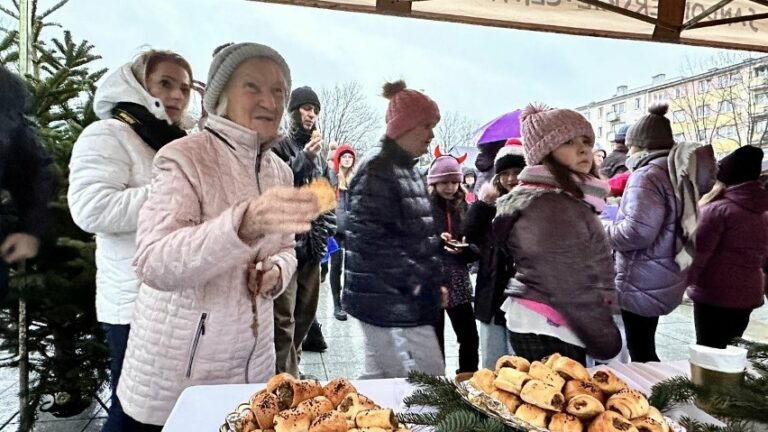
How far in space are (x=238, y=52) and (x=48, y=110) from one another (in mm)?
1748

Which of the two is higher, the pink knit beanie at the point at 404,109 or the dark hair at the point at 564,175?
the pink knit beanie at the point at 404,109

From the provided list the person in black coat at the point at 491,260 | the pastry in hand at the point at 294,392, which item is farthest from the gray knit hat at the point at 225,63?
the person in black coat at the point at 491,260

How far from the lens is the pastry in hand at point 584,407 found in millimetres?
861

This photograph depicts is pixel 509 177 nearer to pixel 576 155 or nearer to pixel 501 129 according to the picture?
pixel 501 129

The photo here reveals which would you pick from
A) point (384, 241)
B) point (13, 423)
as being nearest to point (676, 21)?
point (384, 241)

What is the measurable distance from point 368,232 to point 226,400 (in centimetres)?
102

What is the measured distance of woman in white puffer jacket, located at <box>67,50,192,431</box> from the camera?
1.52 meters

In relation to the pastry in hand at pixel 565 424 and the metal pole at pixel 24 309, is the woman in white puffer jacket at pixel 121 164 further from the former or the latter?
the pastry in hand at pixel 565 424

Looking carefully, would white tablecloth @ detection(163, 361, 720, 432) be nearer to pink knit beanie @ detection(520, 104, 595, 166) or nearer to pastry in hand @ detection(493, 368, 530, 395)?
pastry in hand @ detection(493, 368, 530, 395)

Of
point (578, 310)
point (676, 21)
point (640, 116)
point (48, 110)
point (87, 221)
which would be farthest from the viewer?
point (640, 116)

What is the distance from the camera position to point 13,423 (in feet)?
7.63

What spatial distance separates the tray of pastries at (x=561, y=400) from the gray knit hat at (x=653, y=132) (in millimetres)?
2026

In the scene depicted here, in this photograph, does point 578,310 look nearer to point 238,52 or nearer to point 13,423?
point 238,52

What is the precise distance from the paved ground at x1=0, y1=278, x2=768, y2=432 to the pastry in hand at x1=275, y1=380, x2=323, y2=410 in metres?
1.27
